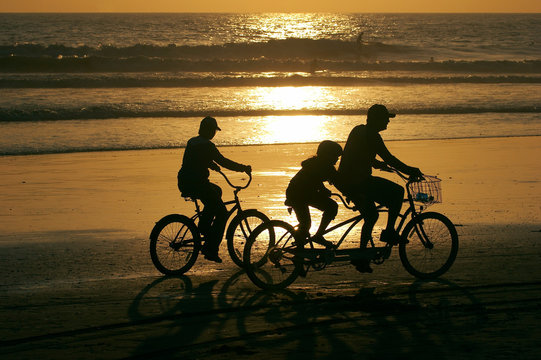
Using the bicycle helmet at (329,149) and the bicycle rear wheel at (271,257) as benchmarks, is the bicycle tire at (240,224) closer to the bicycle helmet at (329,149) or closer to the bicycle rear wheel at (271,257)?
the bicycle rear wheel at (271,257)

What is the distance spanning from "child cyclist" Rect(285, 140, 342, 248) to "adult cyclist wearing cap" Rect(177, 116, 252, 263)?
799 millimetres

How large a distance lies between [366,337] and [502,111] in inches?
953

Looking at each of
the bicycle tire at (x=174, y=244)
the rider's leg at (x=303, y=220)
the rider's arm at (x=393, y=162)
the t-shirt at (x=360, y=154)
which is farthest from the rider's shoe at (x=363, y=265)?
the bicycle tire at (x=174, y=244)

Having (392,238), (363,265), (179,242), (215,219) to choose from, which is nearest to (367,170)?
(392,238)

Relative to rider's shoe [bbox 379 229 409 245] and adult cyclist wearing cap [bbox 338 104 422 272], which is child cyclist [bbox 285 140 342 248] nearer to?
adult cyclist wearing cap [bbox 338 104 422 272]

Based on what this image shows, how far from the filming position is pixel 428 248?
7.41 meters

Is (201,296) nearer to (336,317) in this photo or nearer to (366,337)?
(336,317)

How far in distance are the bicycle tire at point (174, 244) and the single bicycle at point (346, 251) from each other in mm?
780

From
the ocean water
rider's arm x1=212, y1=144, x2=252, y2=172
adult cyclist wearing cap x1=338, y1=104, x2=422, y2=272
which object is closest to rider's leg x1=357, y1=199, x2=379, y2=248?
adult cyclist wearing cap x1=338, y1=104, x2=422, y2=272

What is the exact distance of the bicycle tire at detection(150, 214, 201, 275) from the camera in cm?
757

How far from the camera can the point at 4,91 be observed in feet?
118

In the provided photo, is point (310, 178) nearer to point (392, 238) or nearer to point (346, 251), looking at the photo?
point (346, 251)

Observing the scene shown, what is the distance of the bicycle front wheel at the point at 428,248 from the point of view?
739 centimetres

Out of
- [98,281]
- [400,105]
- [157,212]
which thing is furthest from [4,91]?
[98,281]
